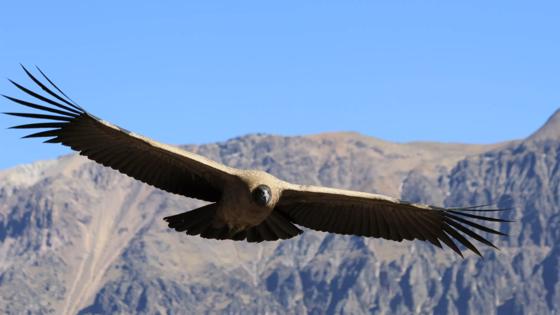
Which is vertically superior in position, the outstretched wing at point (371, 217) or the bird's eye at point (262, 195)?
the bird's eye at point (262, 195)

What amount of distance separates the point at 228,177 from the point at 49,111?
4337 millimetres

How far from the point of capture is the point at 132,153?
1170 inches

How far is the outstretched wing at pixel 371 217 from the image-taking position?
30344 mm

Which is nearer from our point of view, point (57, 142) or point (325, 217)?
point (57, 142)

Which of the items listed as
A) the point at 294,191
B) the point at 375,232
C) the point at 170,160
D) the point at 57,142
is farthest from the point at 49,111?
the point at 375,232

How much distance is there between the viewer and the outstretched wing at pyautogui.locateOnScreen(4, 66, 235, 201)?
92.8ft

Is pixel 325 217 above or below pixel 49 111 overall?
below

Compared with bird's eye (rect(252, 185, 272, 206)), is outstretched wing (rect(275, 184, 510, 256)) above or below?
below

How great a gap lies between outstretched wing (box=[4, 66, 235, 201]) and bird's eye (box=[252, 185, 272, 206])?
101cm

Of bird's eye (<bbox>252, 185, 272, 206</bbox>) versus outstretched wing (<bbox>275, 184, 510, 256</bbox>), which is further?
outstretched wing (<bbox>275, 184, 510, 256</bbox>)

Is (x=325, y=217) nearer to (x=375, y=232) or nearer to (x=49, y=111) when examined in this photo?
(x=375, y=232)

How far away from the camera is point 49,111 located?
28.4m

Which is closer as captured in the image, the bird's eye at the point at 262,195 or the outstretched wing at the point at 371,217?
the bird's eye at the point at 262,195

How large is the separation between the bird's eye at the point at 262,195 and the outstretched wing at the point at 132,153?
1.01 m
